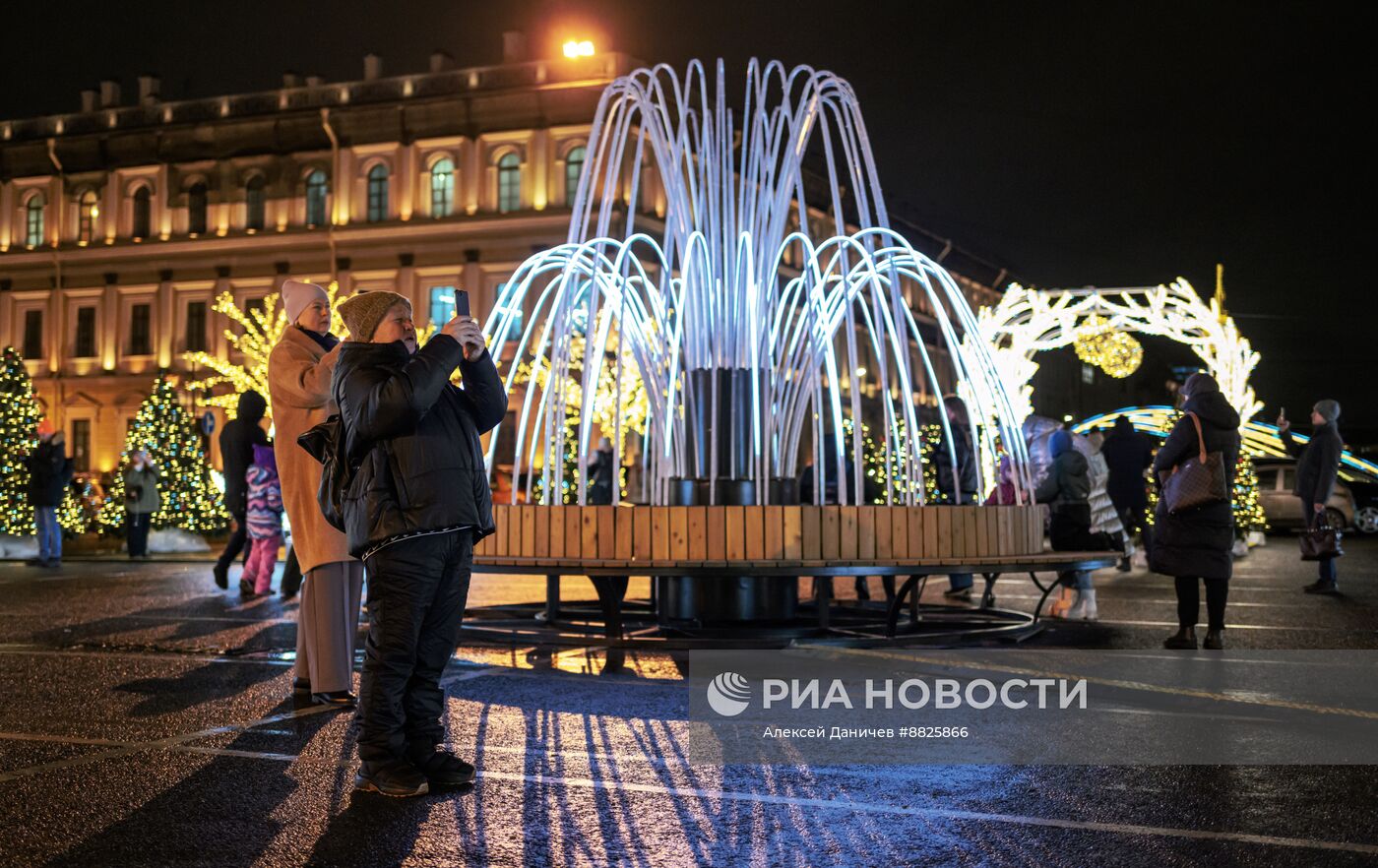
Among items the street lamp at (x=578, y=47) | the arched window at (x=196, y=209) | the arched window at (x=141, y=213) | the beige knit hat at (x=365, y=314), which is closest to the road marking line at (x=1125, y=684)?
the beige knit hat at (x=365, y=314)

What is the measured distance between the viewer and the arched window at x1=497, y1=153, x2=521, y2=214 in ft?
153

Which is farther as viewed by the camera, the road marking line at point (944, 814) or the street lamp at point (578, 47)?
the street lamp at point (578, 47)

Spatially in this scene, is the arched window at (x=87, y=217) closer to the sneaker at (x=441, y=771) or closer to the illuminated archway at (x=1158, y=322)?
the illuminated archway at (x=1158, y=322)

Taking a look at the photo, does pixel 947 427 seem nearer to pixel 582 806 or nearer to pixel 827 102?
pixel 827 102

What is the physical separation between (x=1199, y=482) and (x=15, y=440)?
19.6 metres

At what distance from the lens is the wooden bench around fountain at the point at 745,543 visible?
26.6 ft

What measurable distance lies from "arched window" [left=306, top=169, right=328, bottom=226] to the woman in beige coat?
44085mm

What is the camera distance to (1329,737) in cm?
591

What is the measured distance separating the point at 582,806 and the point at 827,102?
7.00 metres

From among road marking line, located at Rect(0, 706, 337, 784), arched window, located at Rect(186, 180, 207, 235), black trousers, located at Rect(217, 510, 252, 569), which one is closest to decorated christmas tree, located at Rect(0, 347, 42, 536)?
black trousers, located at Rect(217, 510, 252, 569)

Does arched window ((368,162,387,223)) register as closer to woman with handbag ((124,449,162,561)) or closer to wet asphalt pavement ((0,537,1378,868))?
woman with handbag ((124,449,162,561))

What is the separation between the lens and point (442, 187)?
47.8 m

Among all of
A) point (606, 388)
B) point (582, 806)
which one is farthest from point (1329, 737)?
point (606, 388)

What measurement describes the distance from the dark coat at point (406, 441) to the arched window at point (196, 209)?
4845 cm
